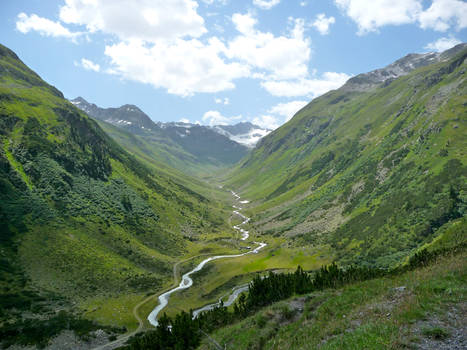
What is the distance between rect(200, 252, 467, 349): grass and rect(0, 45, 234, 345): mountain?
65431 mm

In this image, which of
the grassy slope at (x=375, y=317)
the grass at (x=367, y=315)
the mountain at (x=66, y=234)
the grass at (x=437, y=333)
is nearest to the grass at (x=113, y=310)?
the mountain at (x=66, y=234)

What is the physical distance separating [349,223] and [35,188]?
143 metres

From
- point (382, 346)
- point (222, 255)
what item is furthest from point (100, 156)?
point (382, 346)

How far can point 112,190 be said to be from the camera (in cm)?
17788

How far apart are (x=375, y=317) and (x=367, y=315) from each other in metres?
0.95

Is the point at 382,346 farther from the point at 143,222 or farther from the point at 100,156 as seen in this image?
the point at 100,156

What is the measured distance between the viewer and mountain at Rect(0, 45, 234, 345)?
84.1 metres

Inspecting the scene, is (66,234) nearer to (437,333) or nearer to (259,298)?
(259,298)

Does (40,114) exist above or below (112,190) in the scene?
above

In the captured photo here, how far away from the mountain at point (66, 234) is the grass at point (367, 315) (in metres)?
65.4

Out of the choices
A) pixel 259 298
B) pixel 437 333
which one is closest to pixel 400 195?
pixel 259 298

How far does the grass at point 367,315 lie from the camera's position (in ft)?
58.1

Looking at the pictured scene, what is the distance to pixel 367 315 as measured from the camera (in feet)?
70.5

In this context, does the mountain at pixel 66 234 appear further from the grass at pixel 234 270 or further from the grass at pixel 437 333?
the grass at pixel 437 333
